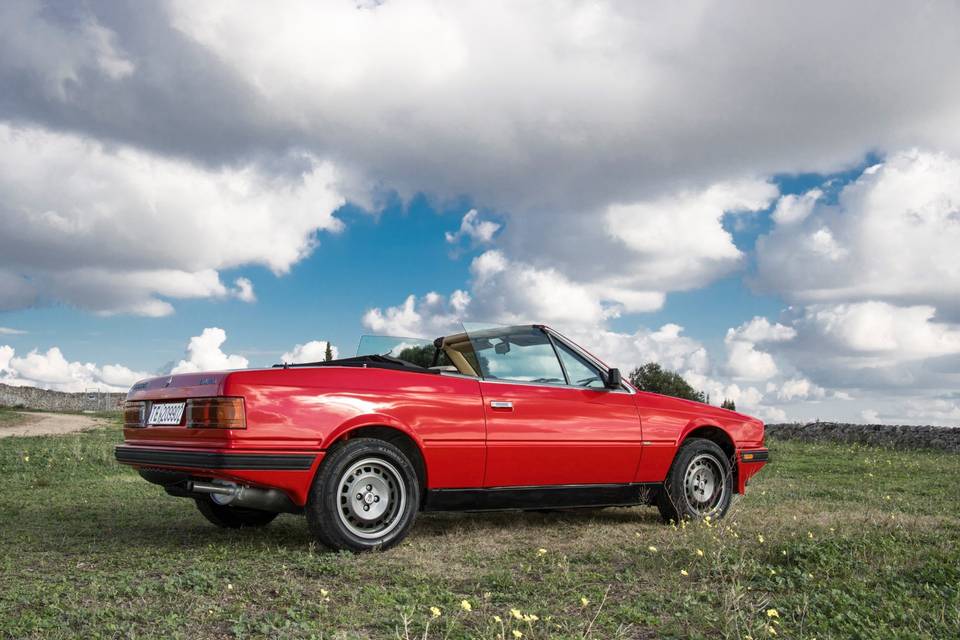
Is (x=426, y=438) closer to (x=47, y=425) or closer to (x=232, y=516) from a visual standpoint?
(x=232, y=516)

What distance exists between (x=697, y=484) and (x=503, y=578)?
3.23 meters

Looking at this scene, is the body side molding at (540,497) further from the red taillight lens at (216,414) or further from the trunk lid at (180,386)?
the trunk lid at (180,386)

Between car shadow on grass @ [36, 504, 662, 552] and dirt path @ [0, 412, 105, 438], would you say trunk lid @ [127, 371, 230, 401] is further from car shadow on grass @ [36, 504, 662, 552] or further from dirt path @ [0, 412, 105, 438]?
dirt path @ [0, 412, 105, 438]

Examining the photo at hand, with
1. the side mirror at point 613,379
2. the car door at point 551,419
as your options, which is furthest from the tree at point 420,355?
the side mirror at point 613,379

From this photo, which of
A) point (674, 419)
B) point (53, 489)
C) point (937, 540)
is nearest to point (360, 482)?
point (674, 419)

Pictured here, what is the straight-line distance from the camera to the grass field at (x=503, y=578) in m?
4.24

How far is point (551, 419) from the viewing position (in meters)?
6.76

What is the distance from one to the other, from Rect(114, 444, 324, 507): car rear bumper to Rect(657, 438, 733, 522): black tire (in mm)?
3363

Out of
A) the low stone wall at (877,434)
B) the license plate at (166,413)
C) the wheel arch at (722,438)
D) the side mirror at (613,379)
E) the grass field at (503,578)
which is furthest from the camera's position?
the low stone wall at (877,434)

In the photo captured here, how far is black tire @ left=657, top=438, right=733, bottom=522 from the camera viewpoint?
752 centimetres

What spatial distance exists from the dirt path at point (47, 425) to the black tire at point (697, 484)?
18645 mm

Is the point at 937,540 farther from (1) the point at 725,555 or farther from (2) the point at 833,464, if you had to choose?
(2) the point at 833,464

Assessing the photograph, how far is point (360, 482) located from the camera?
5.86m

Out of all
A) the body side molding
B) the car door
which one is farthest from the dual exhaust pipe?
the car door
